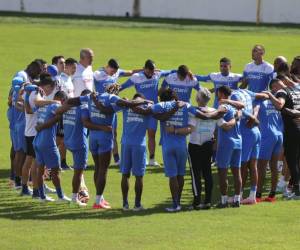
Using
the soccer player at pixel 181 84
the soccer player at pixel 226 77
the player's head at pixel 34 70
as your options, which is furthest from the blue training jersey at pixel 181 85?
the player's head at pixel 34 70

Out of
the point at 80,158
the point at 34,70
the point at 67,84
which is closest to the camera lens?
the point at 80,158

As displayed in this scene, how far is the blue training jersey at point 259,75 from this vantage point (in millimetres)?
20156

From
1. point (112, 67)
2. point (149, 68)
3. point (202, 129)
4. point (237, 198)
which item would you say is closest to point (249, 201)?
point (237, 198)

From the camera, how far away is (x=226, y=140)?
15.5 meters

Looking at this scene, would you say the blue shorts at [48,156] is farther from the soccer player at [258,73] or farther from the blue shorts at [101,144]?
the soccer player at [258,73]

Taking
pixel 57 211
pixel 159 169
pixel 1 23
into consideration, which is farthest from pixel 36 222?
pixel 1 23

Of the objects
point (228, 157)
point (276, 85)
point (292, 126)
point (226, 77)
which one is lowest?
point (228, 157)

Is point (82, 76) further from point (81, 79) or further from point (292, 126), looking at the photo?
point (292, 126)

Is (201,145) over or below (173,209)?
over

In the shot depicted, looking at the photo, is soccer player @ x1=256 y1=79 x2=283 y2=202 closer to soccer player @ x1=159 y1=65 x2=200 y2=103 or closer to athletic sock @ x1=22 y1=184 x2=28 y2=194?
soccer player @ x1=159 y1=65 x2=200 y2=103

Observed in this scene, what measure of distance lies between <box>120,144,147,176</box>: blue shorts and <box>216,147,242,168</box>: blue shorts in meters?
1.27

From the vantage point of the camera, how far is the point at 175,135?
1516 centimetres

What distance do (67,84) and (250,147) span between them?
12.8ft

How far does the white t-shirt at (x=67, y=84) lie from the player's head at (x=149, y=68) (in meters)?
2.15
